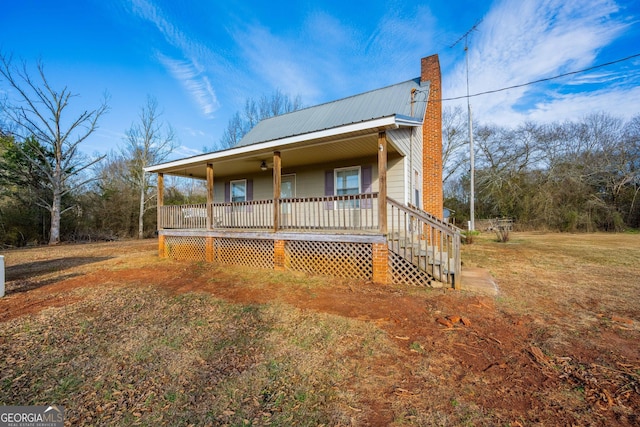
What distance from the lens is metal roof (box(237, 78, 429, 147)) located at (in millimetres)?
10211

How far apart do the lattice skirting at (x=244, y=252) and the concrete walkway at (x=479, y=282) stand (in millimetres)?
5132

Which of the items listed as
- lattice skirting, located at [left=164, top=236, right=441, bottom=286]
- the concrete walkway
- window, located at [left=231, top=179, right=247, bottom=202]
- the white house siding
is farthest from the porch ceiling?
the concrete walkway

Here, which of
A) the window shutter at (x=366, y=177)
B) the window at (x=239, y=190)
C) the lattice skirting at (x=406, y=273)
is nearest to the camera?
the lattice skirting at (x=406, y=273)

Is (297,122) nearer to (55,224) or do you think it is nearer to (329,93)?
(329,93)

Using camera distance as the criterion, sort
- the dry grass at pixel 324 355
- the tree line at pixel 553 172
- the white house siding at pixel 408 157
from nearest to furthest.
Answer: the dry grass at pixel 324 355 → the white house siding at pixel 408 157 → the tree line at pixel 553 172

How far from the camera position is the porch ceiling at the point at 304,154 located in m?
7.16

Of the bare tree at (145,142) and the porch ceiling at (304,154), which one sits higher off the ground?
the bare tree at (145,142)

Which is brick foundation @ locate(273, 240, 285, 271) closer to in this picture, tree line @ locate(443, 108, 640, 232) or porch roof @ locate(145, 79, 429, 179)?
porch roof @ locate(145, 79, 429, 179)

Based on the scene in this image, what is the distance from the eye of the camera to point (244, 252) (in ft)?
28.2

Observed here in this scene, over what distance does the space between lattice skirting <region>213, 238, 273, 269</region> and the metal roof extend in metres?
3.49

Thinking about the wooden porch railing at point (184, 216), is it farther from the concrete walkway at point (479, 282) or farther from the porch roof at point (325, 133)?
the concrete walkway at point (479, 282)

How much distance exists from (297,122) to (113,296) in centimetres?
974

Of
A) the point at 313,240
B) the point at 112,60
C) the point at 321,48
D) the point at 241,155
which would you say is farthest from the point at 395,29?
the point at 112,60

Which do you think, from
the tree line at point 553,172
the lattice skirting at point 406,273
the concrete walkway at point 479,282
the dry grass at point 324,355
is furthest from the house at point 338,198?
the tree line at point 553,172
